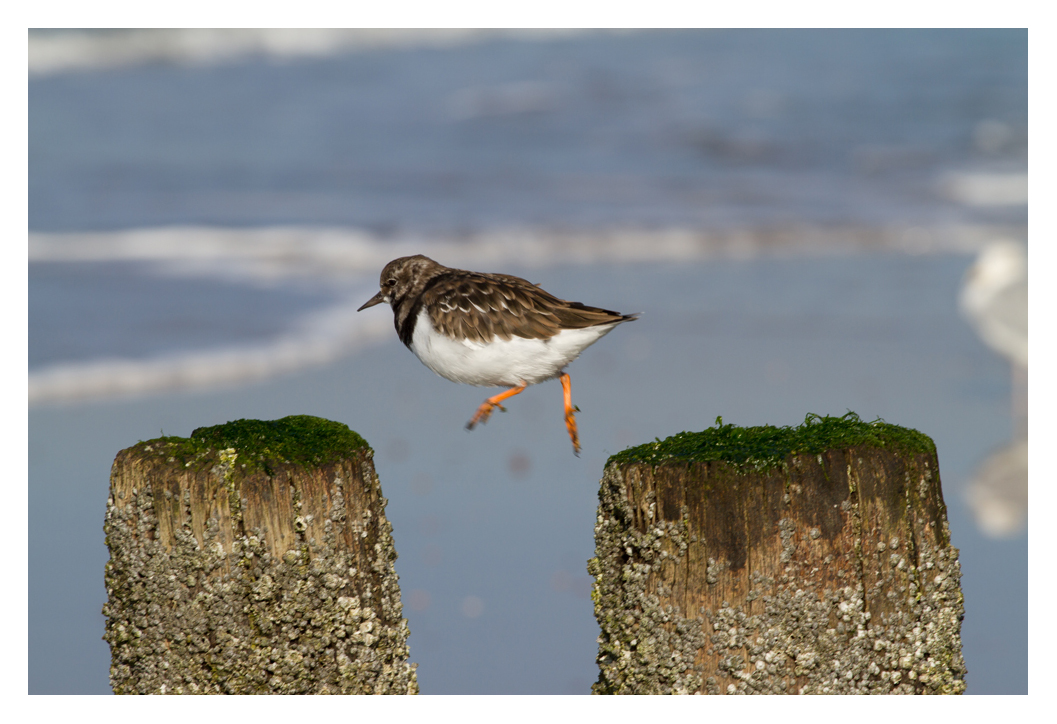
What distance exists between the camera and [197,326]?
9.47 m

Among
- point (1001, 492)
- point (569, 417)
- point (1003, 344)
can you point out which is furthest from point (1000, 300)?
point (569, 417)

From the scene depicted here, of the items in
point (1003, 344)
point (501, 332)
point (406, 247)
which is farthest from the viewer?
point (406, 247)

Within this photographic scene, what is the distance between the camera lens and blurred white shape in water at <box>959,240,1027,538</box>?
686 centimetres

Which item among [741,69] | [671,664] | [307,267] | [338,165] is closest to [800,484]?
[671,664]

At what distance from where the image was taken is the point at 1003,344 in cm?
908

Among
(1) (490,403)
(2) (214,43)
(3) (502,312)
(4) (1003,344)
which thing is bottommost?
(1) (490,403)

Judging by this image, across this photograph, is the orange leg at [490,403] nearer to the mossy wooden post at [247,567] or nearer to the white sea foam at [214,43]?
the mossy wooden post at [247,567]

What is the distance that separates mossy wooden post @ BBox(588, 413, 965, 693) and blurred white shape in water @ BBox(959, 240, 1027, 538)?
3625mm

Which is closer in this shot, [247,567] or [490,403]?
[247,567]

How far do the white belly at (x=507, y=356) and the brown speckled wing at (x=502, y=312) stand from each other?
36mm

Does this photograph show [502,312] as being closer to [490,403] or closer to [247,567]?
[490,403]

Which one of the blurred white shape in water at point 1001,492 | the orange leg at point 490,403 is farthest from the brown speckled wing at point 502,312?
the blurred white shape in water at point 1001,492

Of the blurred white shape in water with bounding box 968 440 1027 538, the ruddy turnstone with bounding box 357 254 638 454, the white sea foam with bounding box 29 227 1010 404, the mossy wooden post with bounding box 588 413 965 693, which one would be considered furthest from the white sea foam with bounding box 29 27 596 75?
the mossy wooden post with bounding box 588 413 965 693

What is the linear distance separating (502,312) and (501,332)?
0.10 m
